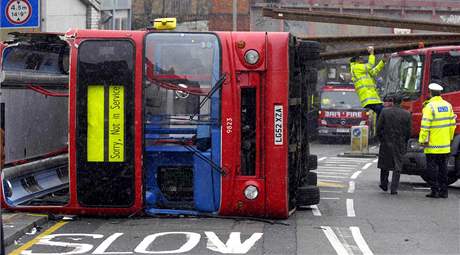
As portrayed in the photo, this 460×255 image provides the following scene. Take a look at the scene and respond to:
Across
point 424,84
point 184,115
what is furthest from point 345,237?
point 424,84

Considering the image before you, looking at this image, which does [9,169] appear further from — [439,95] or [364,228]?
[439,95]

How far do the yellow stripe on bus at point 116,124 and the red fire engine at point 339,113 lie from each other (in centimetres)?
2481

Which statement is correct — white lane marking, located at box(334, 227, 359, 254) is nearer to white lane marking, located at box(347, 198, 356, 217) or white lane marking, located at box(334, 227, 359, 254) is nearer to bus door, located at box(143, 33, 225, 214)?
white lane marking, located at box(347, 198, 356, 217)

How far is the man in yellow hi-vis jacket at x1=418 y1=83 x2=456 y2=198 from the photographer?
14.7 meters

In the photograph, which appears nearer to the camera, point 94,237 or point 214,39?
point 94,237

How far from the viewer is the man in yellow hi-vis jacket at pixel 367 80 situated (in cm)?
1585

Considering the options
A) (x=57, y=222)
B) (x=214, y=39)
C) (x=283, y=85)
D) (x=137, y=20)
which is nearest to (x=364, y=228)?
(x=283, y=85)

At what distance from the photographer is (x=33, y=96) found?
12625 millimetres

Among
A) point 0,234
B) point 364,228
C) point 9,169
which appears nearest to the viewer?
point 0,234

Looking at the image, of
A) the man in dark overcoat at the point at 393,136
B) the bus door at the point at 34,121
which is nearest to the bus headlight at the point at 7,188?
the bus door at the point at 34,121

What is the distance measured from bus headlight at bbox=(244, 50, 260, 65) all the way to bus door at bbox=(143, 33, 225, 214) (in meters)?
0.36

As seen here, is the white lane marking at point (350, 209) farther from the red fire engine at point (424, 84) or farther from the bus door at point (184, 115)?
the red fire engine at point (424, 84)

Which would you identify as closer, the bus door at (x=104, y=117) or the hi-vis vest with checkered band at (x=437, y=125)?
the bus door at (x=104, y=117)

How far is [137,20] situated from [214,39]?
110ft
